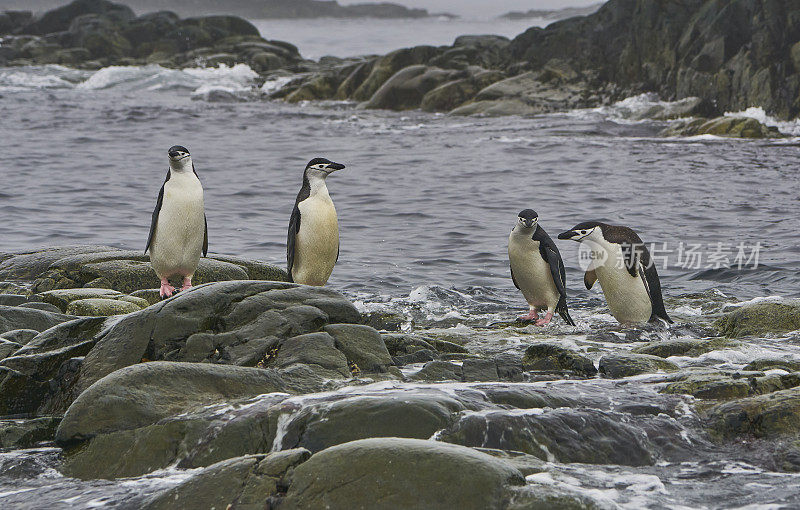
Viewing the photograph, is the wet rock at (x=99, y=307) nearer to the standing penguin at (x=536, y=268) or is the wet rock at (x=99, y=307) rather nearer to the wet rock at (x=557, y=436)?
Answer: the standing penguin at (x=536, y=268)

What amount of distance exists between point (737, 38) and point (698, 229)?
15.9 meters

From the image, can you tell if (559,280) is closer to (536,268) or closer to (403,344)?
(536,268)

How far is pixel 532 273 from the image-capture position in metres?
9.80

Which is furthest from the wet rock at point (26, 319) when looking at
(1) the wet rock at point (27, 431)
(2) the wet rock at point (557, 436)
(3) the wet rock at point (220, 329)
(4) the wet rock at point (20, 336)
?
(2) the wet rock at point (557, 436)

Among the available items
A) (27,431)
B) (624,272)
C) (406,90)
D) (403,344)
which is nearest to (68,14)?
(406,90)

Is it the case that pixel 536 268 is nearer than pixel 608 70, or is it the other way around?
pixel 536 268

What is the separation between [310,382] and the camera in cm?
596

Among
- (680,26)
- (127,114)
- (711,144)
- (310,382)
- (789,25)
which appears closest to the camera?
(310,382)

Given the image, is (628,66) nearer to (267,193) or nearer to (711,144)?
(711,144)

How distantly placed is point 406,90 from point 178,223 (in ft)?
83.4

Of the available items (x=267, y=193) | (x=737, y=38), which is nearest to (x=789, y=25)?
(x=737, y=38)

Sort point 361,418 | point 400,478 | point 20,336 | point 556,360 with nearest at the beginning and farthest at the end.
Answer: point 400,478
point 361,418
point 556,360
point 20,336

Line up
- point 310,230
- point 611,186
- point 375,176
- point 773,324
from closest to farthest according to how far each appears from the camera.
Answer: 1. point 773,324
2. point 310,230
3. point 611,186
4. point 375,176

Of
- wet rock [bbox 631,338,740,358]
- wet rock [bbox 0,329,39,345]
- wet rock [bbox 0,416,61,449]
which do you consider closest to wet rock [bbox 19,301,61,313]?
wet rock [bbox 0,329,39,345]
